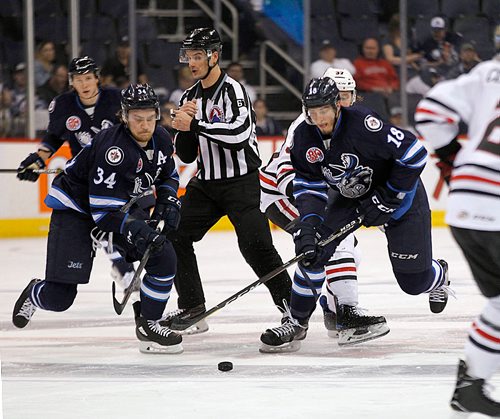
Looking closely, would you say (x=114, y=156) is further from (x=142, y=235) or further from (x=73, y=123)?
(x=73, y=123)

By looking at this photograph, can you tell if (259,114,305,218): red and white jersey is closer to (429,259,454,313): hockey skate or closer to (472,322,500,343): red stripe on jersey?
(429,259,454,313): hockey skate

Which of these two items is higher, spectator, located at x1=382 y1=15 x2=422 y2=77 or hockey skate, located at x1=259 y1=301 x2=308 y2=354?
hockey skate, located at x1=259 y1=301 x2=308 y2=354

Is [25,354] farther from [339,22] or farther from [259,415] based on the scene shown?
[339,22]

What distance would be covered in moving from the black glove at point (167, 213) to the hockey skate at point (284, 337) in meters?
0.51

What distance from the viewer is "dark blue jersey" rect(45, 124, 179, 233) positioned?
3.96 meters

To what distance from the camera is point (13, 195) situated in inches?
320

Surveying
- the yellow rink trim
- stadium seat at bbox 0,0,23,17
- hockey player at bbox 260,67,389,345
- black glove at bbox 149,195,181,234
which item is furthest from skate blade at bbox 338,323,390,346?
stadium seat at bbox 0,0,23,17

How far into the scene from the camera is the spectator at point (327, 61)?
30.9 ft

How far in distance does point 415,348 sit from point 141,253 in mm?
1021

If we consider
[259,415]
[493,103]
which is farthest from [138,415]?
[493,103]

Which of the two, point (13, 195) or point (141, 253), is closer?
point (141, 253)

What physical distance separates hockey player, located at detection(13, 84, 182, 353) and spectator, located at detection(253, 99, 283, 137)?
501 centimetres

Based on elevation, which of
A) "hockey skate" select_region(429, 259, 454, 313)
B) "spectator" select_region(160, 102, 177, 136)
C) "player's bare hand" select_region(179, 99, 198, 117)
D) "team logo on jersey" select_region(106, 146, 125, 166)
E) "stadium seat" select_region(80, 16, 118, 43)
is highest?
"team logo on jersey" select_region(106, 146, 125, 166)

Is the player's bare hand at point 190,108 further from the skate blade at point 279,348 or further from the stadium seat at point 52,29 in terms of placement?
the stadium seat at point 52,29
